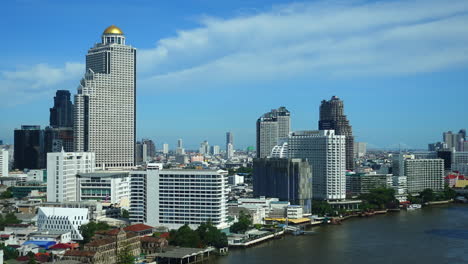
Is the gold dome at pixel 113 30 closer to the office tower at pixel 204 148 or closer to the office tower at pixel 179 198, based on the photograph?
the office tower at pixel 179 198

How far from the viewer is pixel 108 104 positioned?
6334 centimetres

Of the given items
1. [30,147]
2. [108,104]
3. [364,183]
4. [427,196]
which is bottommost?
[427,196]

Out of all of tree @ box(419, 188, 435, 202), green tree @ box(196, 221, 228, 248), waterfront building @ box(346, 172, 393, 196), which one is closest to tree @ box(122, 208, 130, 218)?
green tree @ box(196, 221, 228, 248)

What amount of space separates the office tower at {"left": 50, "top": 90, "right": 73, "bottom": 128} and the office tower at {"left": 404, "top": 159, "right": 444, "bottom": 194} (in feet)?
157

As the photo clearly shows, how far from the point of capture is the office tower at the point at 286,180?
1893 inches

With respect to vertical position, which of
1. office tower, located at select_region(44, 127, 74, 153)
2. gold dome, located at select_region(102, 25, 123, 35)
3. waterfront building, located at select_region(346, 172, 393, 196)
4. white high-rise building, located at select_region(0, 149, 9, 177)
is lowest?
waterfront building, located at select_region(346, 172, 393, 196)

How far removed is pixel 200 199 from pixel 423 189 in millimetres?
38146

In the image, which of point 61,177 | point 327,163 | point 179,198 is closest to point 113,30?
point 61,177

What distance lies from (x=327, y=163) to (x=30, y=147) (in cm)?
4238

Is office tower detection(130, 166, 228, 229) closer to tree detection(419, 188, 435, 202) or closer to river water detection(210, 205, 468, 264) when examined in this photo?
river water detection(210, 205, 468, 264)

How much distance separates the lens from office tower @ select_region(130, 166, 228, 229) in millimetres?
35750

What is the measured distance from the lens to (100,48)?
64375 mm

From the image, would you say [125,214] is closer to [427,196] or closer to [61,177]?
[61,177]

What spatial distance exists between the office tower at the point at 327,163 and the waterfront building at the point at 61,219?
80.6ft
